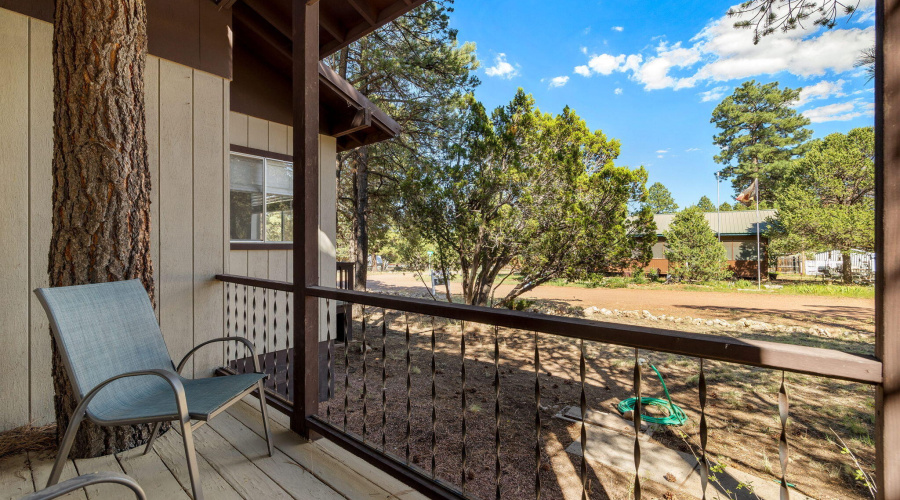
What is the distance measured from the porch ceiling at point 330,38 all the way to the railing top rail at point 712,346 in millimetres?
2688

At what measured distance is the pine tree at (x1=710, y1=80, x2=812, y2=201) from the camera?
854 inches

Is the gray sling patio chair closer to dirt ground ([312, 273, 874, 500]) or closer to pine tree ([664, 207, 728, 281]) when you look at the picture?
dirt ground ([312, 273, 874, 500])

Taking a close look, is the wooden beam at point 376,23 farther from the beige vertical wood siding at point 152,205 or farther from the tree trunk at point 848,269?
the tree trunk at point 848,269

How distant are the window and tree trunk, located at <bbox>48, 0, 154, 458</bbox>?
7.33 feet

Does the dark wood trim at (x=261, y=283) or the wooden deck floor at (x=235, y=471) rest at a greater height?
the dark wood trim at (x=261, y=283)

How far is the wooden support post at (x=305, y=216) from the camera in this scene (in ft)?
7.48

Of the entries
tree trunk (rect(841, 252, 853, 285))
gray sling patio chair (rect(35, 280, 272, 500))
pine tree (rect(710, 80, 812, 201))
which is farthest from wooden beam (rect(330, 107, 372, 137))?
pine tree (rect(710, 80, 812, 201))

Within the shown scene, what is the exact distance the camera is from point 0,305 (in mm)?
2322

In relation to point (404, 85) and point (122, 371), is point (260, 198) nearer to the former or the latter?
point (122, 371)

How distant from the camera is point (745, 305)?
38.3ft

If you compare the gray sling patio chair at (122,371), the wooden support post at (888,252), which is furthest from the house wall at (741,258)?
the gray sling patio chair at (122,371)

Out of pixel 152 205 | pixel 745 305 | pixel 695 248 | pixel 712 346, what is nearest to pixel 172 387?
pixel 712 346

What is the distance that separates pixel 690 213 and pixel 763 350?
58.9 ft

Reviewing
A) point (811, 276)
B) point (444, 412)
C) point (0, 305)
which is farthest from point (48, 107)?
point (811, 276)
